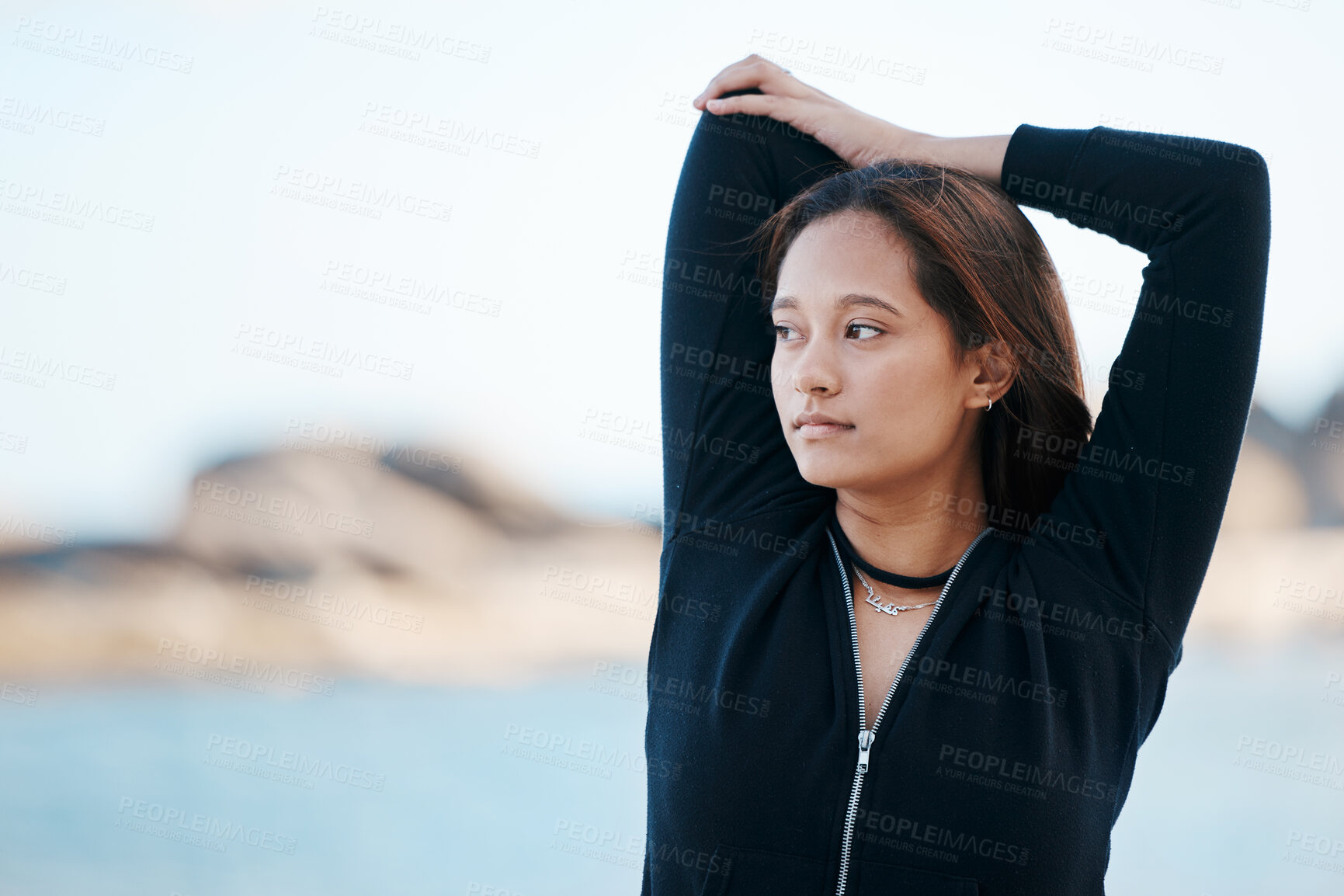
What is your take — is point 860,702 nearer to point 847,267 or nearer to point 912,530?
point 912,530

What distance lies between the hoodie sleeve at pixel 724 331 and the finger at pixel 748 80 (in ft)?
0.13

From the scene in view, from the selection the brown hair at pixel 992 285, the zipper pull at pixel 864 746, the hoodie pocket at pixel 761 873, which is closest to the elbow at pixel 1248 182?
the brown hair at pixel 992 285

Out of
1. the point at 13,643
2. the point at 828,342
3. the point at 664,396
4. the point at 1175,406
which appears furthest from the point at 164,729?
the point at 1175,406

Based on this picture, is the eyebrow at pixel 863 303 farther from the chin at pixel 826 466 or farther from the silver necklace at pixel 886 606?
the silver necklace at pixel 886 606

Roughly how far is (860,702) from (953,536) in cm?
28

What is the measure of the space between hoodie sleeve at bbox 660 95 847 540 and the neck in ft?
0.35

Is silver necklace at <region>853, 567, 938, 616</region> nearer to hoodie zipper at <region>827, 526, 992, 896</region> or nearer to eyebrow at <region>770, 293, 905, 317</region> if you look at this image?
hoodie zipper at <region>827, 526, 992, 896</region>

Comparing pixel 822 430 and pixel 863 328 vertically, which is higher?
pixel 863 328

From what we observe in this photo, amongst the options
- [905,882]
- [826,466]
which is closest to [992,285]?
[826,466]

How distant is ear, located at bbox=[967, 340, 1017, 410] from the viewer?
132 centimetres

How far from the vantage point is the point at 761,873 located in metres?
1.17

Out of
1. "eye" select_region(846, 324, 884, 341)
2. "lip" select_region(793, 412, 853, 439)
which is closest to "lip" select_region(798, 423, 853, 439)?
"lip" select_region(793, 412, 853, 439)

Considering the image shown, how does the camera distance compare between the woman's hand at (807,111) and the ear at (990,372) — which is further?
the woman's hand at (807,111)

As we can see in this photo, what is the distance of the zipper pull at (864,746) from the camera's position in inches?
46.4
